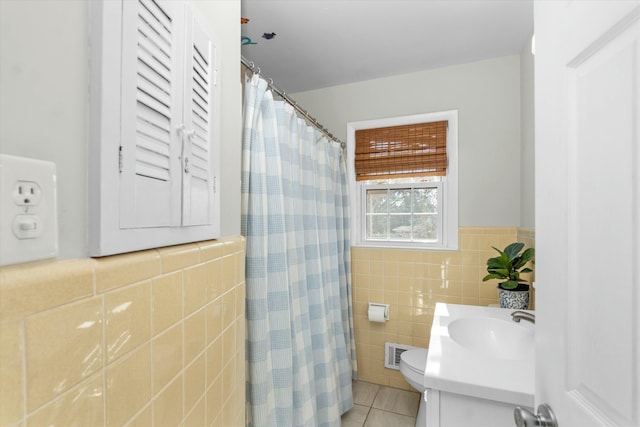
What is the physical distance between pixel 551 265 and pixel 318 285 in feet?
4.22

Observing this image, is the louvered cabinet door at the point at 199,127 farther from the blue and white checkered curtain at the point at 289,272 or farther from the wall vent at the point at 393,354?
the wall vent at the point at 393,354

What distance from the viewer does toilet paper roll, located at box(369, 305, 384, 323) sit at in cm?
232

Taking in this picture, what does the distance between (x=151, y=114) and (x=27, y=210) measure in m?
0.30

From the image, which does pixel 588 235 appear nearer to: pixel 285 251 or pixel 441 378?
pixel 441 378

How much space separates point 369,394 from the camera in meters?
2.29

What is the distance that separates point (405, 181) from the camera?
2.48m

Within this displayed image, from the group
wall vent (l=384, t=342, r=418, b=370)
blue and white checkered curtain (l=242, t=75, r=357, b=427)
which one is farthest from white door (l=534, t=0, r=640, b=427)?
wall vent (l=384, t=342, r=418, b=370)

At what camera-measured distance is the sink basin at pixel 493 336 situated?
1.37m

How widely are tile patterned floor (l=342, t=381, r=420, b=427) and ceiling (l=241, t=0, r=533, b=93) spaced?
96.5 inches

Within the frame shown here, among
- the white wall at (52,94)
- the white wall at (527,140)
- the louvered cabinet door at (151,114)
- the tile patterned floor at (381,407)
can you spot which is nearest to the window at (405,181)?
the white wall at (527,140)

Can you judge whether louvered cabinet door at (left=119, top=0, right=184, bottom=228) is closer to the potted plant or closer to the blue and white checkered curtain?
the blue and white checkered curtain

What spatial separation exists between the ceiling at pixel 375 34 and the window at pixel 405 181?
441 millimetres

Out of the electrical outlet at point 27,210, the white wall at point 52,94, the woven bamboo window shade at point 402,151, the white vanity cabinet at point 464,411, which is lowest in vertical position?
the white vanity cabinet at point 464,411

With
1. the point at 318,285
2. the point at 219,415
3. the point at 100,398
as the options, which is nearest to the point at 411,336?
the point at 318,285
